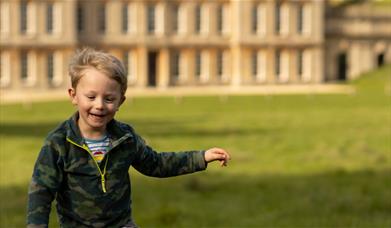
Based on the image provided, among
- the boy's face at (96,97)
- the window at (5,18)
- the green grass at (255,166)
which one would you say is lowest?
the green grass at (255,166)

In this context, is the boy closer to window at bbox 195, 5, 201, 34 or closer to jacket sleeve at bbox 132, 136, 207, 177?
jacket sleeve at bbox 132, 136, 207, 177

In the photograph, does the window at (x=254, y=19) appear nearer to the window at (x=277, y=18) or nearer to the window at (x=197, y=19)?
the window at (x=277, y=18)

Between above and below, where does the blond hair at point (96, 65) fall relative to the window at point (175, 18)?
below

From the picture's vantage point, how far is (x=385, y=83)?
2144 inches

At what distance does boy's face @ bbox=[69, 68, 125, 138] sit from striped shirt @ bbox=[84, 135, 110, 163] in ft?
0.30

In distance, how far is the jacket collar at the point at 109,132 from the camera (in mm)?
5066

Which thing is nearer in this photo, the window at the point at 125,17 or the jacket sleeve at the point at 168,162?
the jacket sleeve at the point at 168,162

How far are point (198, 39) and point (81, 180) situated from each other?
51.9 metres

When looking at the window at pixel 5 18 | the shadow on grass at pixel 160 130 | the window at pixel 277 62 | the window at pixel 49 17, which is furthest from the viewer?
the window at pixel 277 62

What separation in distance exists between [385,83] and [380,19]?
9.42m

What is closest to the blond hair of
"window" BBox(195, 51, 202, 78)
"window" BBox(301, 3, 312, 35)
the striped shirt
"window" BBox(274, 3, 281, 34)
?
the striped shirt

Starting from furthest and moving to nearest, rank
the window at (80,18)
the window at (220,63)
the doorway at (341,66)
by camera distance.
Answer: the doorway at (341,66)
the window at (220,63)
the window at (80,18)

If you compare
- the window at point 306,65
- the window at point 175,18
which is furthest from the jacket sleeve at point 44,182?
the window at point 306,65

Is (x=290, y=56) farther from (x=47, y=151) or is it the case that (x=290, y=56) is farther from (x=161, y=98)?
(x=47, y=151)
